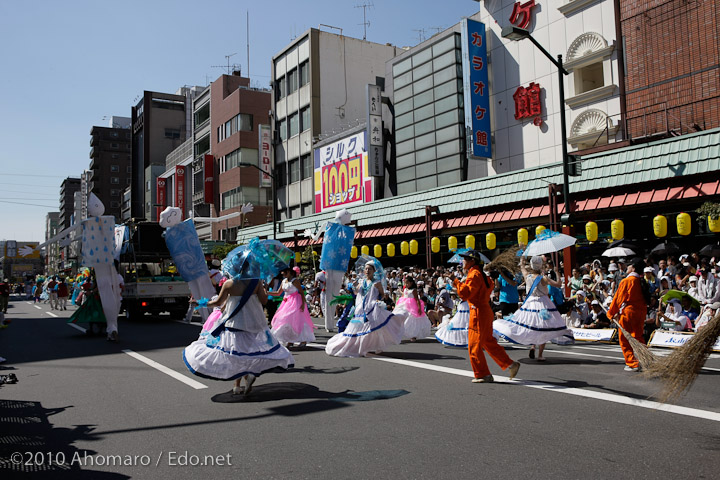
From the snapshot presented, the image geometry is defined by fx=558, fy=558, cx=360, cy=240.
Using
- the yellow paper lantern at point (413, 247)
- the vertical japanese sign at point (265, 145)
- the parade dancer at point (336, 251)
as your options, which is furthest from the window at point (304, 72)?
the parade dancer at point (336, 251)

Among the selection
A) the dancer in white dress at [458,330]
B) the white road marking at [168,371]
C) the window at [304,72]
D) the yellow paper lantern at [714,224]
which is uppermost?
the window at [304,72]

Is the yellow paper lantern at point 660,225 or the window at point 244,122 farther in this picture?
the window at point 244,122

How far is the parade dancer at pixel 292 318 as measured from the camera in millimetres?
→ 10844

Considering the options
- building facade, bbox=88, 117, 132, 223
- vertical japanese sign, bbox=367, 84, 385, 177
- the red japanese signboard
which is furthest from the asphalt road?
building facade, bbox=88, 117, 132, 223

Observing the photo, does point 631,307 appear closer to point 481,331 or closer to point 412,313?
point 481,331

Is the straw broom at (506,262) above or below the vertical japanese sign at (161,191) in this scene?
below

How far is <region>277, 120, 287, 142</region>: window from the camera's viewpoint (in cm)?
4333

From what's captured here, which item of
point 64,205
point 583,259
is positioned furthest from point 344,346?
point 64,205

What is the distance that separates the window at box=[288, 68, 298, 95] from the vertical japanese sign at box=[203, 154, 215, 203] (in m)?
13.8

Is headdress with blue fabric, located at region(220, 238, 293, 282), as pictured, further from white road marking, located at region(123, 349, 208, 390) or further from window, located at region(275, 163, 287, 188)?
window, located at region(275, 163, 287, 188)

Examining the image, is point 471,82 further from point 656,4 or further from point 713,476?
point 713,476

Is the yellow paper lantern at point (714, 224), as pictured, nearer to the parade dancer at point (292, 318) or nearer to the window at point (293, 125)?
the parade dancer at point (292, 318)

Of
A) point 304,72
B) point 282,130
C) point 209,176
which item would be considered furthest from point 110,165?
point 304,72

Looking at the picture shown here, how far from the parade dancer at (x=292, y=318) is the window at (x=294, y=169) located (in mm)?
30832
